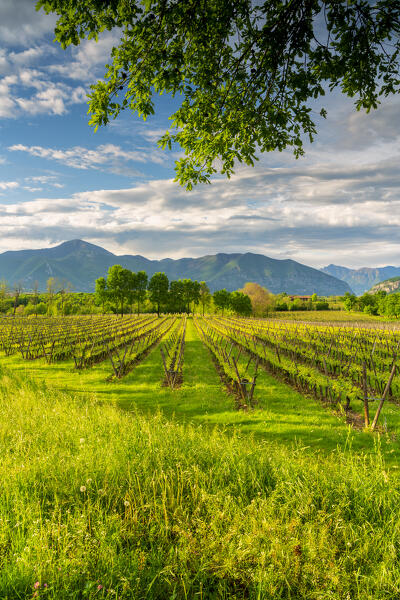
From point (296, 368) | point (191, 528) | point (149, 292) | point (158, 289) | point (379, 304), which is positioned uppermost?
point (158, 289)

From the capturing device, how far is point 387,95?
5.25 meters

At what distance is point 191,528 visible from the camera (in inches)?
125

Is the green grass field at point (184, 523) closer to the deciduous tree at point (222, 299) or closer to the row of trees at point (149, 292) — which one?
the row of trees at point (149, 292)

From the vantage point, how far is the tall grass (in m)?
2.49

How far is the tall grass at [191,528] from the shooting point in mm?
2486

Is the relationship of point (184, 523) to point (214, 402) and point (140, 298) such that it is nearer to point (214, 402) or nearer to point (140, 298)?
Answer: point (214, 402)

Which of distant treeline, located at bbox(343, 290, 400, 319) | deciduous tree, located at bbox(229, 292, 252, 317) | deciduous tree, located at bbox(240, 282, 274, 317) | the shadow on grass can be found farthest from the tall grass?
deciduous tree, located at bbox(240, 282, 274, 317)

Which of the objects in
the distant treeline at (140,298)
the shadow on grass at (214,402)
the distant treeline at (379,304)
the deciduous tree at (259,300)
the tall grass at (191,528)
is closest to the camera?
the tall grass at (191,528)

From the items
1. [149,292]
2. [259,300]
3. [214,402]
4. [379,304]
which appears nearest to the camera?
[214,402]

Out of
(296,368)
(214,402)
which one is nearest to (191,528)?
(214,402)

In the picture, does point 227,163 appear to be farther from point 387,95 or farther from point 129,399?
point 129,399

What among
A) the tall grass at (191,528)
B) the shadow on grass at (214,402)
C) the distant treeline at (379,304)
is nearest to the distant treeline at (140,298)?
the distant treeline at (379,304)

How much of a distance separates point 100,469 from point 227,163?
6.47m

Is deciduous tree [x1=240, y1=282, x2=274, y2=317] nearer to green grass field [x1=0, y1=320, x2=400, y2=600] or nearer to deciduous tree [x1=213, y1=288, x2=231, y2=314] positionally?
deciduous tree [x1=213, y1=288, x2=231, y2=314]
